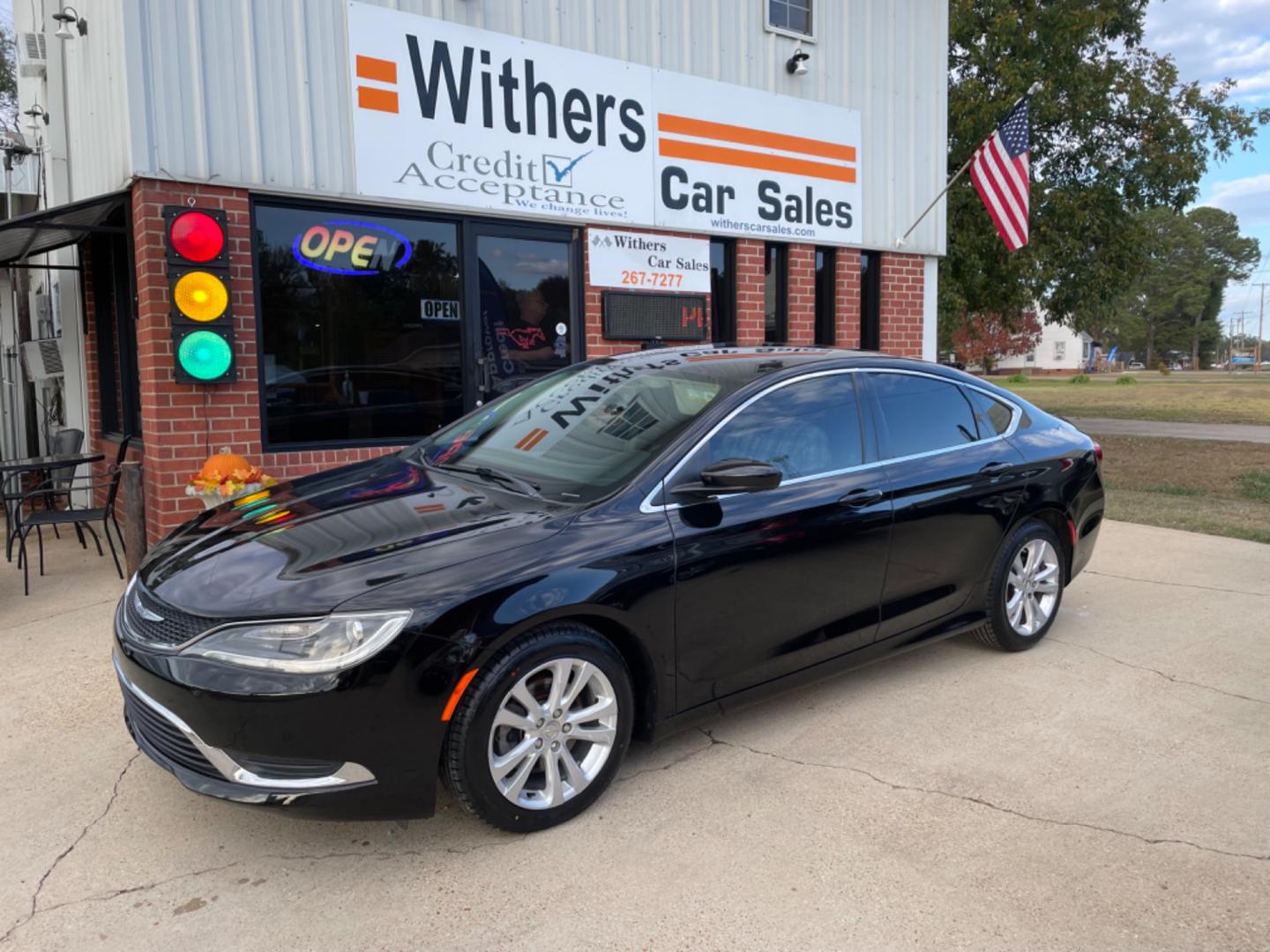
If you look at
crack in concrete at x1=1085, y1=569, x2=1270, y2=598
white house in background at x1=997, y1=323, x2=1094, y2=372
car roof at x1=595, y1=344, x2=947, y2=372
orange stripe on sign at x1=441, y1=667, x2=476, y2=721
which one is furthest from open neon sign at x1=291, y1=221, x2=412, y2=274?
white house in background at x1=997, y1=323, x2=1094, y2=372

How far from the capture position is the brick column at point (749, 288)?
916 cm

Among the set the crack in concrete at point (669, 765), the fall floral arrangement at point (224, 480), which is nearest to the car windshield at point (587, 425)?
the crack in concrete at point (669, 765)

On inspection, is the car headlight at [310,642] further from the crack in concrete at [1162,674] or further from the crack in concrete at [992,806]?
the crack in concrete at [1162,674]

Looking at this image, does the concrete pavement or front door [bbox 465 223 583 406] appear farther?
the concrete pavement

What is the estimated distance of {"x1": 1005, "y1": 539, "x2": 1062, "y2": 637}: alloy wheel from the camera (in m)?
4.70

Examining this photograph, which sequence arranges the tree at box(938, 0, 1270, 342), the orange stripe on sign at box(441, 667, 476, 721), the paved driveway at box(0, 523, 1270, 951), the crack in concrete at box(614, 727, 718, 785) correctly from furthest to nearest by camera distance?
the tree at box(938, 0, 1270, 342), the crack in concrete at box(614, 727, 718, 785), the orange stripe on sign at box(441, 667, 476, 721), the paved driveway at box(0, 523, 1270, 951)

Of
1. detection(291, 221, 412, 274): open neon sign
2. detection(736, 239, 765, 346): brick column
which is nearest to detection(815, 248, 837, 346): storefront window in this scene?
detection(736, 239, 765, 346): brick column

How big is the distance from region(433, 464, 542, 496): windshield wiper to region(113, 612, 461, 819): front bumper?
85 cm

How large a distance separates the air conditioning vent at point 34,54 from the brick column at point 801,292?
24.9 feet

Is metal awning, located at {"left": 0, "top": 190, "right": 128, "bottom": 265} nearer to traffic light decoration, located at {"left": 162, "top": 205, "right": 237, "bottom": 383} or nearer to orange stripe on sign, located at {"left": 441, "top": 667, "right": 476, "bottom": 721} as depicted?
traffic light decoration, located at {"left": 162, "top": 205, "right": 237, "bottom": 383}

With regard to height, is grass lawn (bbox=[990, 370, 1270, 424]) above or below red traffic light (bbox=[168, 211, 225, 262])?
below

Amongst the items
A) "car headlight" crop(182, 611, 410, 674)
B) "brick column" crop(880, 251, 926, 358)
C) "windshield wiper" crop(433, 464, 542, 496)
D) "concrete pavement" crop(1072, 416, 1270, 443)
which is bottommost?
"concrete pavement" crop(1072, 416, 1270, 443)

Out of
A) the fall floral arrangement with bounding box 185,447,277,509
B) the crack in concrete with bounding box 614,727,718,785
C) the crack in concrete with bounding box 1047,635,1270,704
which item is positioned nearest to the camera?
the crack in concrete with bounding box 614,727,718,785

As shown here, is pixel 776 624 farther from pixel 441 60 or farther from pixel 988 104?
pixel 988 104
